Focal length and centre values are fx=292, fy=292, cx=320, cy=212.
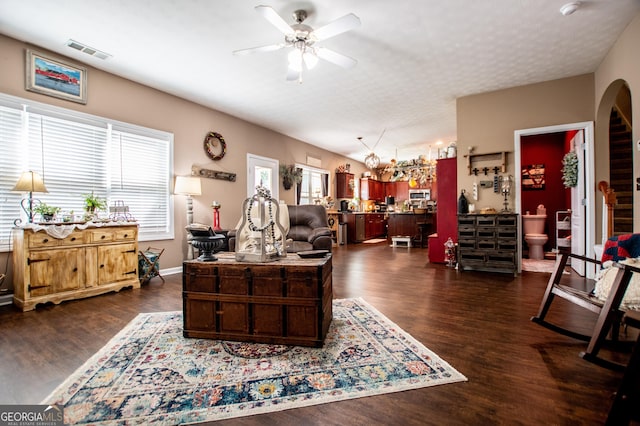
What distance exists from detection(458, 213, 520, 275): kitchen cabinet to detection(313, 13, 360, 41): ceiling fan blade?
3.36 meters

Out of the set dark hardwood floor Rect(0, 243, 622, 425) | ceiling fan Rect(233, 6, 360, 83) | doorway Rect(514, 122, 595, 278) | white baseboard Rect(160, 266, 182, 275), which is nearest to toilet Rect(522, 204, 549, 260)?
doorway Rect(514, 122, 595, 278)

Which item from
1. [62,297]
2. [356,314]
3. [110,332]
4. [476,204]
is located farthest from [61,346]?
Result: [476,204]

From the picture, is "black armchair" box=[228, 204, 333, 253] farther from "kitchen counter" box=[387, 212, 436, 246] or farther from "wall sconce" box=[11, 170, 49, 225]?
"kitchen counter" box=[387, 212, 436, 246]

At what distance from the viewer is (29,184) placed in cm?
293

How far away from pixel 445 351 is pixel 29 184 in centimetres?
407

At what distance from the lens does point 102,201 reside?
3895mm

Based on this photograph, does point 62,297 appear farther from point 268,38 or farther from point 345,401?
point 268,38

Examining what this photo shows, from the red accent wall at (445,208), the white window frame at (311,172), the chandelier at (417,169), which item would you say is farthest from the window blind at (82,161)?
the chandelier at (417,169)

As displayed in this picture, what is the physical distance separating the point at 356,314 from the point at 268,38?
3.01m

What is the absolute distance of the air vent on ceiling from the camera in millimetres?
3224

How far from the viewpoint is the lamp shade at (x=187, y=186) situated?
455 centimetres

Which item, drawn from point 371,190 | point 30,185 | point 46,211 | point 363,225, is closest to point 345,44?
point 30,185

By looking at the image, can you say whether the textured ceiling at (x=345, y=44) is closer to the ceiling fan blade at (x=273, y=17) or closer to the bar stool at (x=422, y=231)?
the ceiling fan blade at (x=273, y=17)

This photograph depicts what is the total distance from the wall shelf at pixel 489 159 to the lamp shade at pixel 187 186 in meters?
4.47
